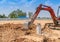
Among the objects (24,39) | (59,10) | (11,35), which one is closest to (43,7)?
(59,10)

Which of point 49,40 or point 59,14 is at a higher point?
point 59,14

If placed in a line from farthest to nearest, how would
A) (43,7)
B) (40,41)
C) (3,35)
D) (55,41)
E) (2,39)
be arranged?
(43,7)
(3,35)
(2,39)
(55,41)
(40,41)

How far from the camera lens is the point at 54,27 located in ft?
84.0

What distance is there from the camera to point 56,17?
25.9 metres

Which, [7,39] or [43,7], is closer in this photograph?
[7,39]

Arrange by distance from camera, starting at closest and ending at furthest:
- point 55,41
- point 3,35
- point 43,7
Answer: point 55,41 < point 3,35 < point 43,7

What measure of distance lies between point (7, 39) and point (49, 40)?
12.8 ft

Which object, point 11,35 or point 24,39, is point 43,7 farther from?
point 24,39

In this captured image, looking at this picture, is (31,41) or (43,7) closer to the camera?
(31,41)

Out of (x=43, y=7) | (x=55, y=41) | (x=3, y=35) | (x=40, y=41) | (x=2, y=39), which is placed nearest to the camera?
(x=40, y=41)

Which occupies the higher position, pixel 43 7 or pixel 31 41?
pixel 43 7

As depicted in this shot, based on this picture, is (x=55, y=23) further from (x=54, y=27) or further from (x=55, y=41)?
(x=55, y=41)

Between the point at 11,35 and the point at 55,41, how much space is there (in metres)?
4.57

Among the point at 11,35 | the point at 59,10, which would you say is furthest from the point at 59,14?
the point at 11,35
